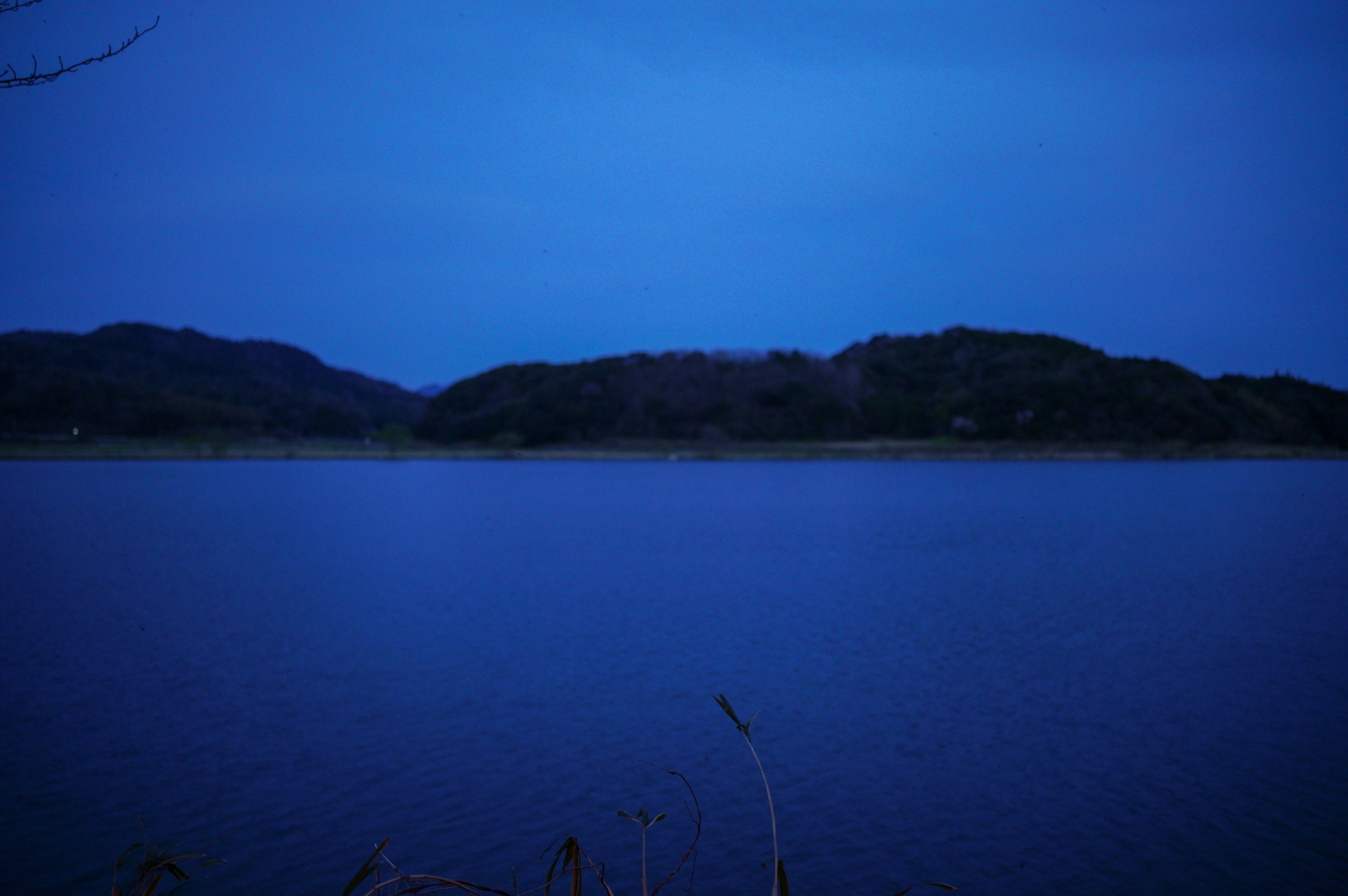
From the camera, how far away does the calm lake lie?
16.1ft

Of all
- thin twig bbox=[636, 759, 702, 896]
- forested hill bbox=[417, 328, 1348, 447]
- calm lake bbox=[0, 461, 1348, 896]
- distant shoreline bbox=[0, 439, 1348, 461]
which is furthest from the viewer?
forested hill bbox=[417, 328, 1348, 447]

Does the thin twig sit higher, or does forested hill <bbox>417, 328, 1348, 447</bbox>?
forested hill <bbox>417, 328, 1348, 447</bbox>

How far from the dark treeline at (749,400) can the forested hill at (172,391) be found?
19cm

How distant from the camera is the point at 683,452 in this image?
3031 inches

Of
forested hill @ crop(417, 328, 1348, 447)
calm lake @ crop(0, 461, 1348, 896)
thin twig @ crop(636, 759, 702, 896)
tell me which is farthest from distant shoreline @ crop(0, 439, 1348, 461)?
thin twig @ crop(636, 759, 702, 896)

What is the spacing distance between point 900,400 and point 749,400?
1347cm

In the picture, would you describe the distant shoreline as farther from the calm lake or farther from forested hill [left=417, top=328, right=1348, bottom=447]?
the calm lake

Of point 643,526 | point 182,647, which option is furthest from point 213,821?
point 643,526

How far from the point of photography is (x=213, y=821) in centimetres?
522

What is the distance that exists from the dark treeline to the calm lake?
195 ft

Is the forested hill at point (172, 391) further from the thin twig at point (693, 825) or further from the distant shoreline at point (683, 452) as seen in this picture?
the thin twig at point (693, 825)

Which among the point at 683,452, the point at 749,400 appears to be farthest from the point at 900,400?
the point at 683,452

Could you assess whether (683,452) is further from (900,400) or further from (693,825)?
Answer: (693,825)

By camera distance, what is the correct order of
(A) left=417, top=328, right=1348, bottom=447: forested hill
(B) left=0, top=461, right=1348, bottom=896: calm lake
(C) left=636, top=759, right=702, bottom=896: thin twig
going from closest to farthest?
(C) left=636, top=759, right=702, bottom=896: thin twig < (B) left=0, top=461, right=1348, bottom=896: calm lake < (A) left=417, top=328, right=1348, bottom=447: forested hill
